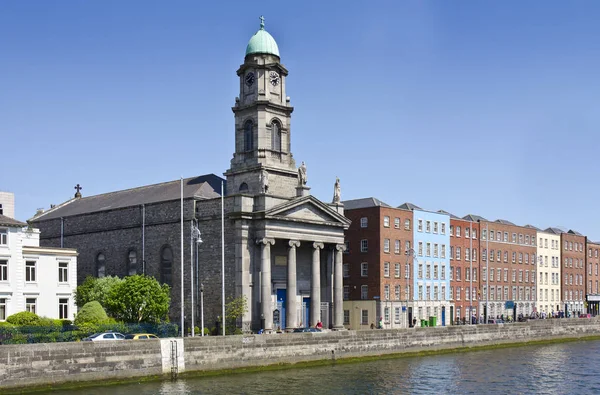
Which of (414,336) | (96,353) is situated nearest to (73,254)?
(96,353)

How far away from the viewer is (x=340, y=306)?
7444 centimetres

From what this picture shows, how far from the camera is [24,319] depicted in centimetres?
5588

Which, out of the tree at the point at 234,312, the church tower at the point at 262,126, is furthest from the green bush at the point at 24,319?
the church tower at the point at 262,126

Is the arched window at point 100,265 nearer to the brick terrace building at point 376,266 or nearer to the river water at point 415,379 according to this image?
the brick terrace building at point 376,266

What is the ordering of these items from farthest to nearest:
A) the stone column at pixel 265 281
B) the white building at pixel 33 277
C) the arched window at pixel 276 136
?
the arched window at pixel 276 136 → the stone column at pixel 265 281 → the white building at pixel 33 277

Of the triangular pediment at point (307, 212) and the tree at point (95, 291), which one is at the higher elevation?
the triangular pediment at point (307, 212)

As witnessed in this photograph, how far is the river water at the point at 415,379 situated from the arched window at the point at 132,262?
27290mm

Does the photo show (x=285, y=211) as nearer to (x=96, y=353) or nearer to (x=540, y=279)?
(x=96, y=353)

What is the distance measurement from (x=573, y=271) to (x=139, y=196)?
72.0 m

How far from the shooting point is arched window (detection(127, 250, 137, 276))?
7700 centimetres

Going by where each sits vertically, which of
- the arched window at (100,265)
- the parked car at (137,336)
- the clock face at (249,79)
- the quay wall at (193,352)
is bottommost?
the quay wall at (193,352)

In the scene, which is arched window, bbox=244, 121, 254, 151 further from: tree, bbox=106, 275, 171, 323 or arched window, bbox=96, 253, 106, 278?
arched window, bbox=96, 253, 106, 278

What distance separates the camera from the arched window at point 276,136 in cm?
7519

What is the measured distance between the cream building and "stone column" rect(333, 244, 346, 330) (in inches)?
1868
